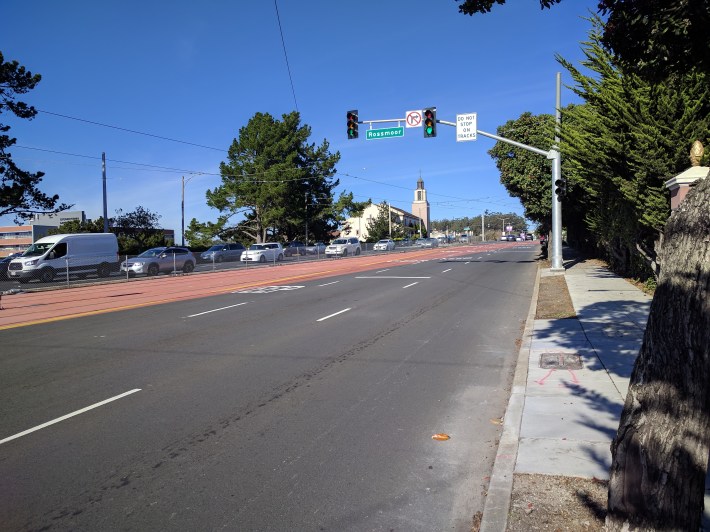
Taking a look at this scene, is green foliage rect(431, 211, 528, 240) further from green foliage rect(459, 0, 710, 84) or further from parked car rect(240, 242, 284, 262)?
green foliage rect(459, 0, 710, 84)

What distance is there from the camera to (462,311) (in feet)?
42.8

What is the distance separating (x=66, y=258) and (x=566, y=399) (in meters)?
25.5

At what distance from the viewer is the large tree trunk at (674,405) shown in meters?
2.36

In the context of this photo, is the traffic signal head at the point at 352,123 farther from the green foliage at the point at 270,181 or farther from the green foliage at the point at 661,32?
the green foliage at the point at 270,181

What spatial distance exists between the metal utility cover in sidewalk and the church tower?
133829 mm

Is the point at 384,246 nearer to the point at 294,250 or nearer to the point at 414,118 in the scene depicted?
the point at 294,250

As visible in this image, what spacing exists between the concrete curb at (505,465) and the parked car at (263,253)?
35.8 metres

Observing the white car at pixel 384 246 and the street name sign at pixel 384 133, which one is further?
the white car at pixel 384 246

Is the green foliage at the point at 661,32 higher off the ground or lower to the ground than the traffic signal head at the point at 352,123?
lower

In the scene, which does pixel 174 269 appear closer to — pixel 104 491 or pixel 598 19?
pixel 598 19

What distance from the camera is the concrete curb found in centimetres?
343

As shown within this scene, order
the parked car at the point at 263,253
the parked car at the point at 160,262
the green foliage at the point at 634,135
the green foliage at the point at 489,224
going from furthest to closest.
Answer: the green foliage at the point at 489,224 < the parked car at the point at 263,253 < the parked car at the point at 160,262 < the green foliage at the point at 634,135

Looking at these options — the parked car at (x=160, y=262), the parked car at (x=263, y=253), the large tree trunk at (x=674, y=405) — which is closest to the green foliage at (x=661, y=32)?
the large tree trunk at (x=674, y=405)

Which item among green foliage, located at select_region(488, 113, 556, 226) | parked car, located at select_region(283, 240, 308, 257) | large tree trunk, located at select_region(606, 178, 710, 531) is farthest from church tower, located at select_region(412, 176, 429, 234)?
large tree trunk, located at select_region(606, 178, 710, 531)
